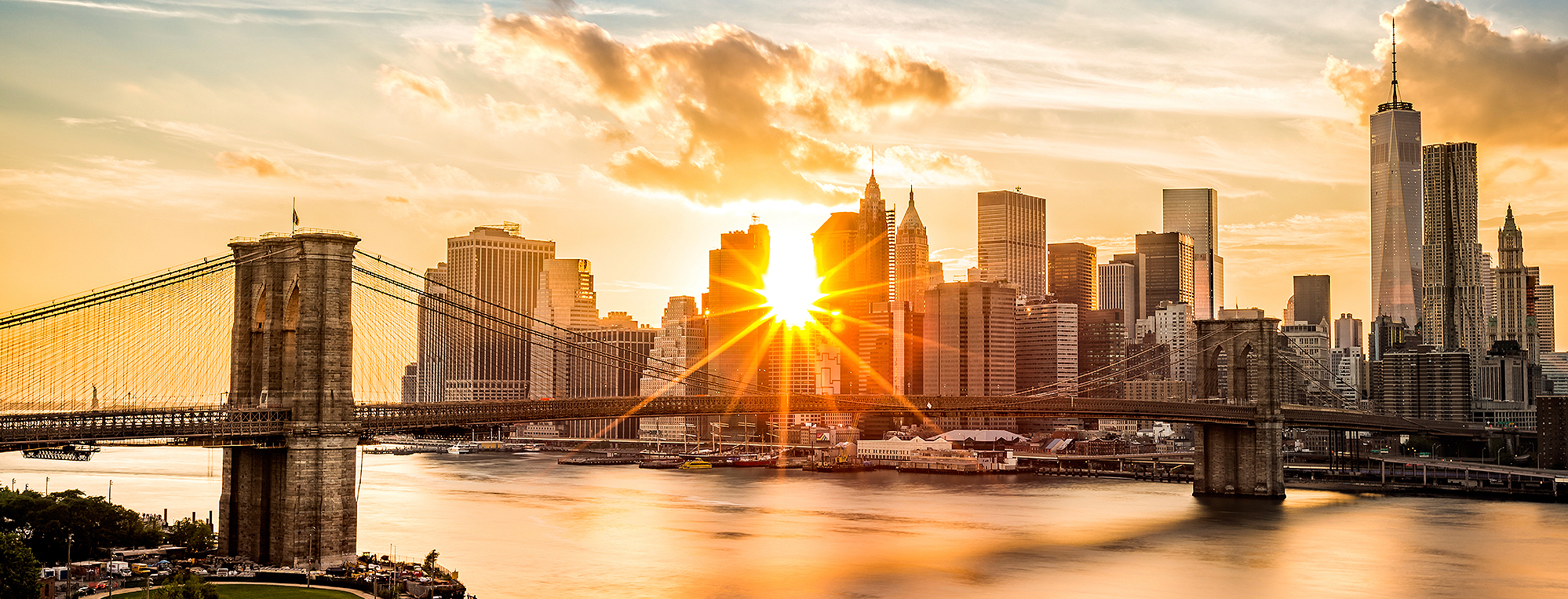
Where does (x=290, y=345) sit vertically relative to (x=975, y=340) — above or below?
below

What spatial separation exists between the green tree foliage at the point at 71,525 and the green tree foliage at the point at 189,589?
9857mm

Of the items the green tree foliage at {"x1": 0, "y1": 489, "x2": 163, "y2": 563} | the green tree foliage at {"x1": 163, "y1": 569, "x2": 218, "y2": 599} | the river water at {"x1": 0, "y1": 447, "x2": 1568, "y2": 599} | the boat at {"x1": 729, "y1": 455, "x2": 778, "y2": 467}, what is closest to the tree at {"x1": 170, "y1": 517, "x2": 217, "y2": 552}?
the green tree foliage at {"x1": 0, "y1": 489, "x2": 163, "y2": 563}

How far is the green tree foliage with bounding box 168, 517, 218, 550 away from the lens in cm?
4328

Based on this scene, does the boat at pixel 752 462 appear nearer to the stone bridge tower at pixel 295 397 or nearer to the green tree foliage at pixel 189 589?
the stone bridge tower at pixel 295 397

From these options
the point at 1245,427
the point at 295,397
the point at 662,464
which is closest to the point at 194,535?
the point at 295,397

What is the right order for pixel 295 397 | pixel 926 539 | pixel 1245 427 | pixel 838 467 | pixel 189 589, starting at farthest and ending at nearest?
pixel 838 467
pixel 1245 427
pixel 926 539
pixel 295 397
pixel 189 589

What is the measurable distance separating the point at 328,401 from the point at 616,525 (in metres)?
25.9

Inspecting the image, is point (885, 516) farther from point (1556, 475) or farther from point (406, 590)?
point (1556, 475)

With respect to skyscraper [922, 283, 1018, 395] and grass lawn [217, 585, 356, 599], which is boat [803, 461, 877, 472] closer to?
skyscraper [922, 283, 1018, 395]

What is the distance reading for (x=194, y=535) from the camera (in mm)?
44438

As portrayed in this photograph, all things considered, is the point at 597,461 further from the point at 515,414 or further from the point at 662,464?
the point at 515,414

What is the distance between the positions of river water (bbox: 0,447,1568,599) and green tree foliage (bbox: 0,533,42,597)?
1194 cm

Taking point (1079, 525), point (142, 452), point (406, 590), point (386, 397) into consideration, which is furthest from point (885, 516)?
point (142, 452)

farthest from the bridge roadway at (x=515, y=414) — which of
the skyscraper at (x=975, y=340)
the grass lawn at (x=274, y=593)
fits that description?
the skyscraper at (x=975, y=340)
